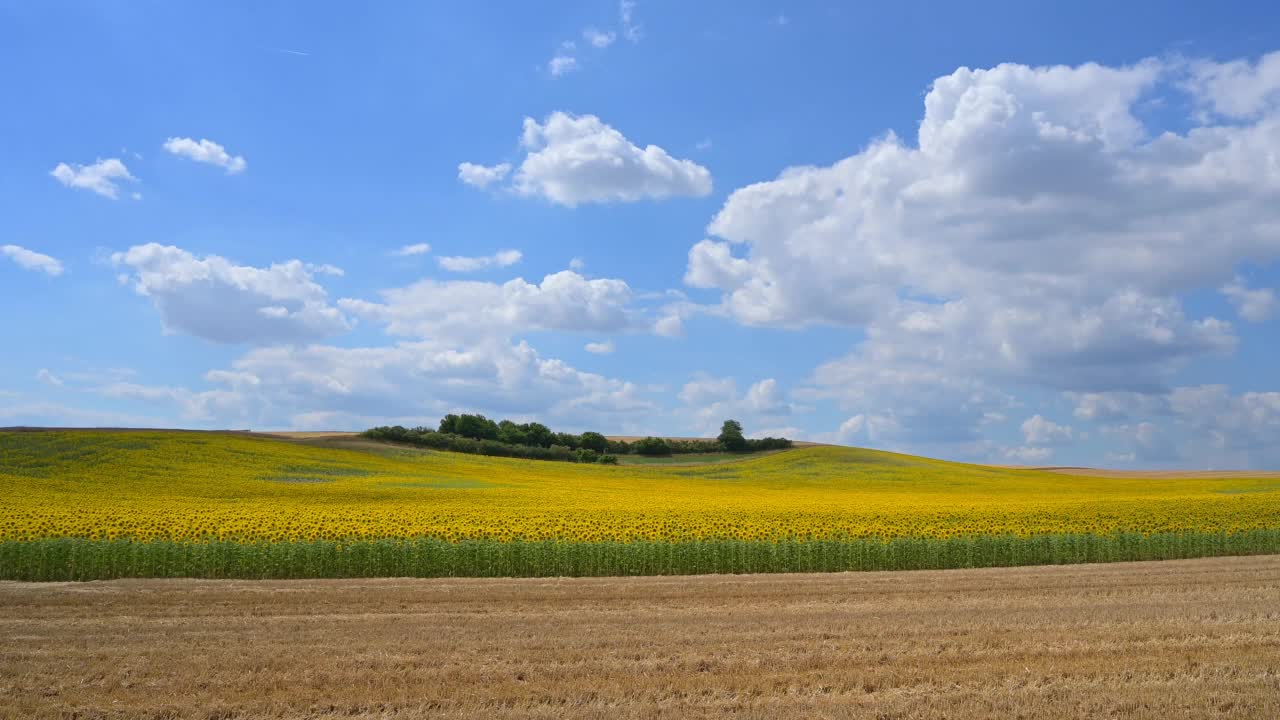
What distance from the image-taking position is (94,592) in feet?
57.7

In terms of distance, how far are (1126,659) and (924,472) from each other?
45958 mm

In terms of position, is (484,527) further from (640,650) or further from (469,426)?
(469,426)

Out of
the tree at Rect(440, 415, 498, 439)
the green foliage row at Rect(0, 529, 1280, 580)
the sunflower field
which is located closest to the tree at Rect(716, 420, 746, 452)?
the tree at Rect(440, 415, 498, 439)

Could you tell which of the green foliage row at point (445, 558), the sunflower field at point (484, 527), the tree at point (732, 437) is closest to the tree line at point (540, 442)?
the tree at point (732, 437)

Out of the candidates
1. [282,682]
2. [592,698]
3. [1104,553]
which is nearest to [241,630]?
[282,682]

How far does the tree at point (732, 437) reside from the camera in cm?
7644

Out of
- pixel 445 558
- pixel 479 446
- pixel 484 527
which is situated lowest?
pixel 445 558

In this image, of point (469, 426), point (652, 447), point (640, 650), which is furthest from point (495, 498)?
point (652, 447)

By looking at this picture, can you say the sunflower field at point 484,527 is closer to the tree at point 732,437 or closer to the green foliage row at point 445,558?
the green foliage row at point 445,558

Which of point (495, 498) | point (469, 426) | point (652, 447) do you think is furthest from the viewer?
point (652, 447)

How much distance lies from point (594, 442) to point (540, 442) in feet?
14.4

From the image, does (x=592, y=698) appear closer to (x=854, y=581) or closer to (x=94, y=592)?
(x=854, y=581)

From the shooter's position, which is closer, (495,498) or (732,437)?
(495,498)

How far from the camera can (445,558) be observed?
2155 centimetres
